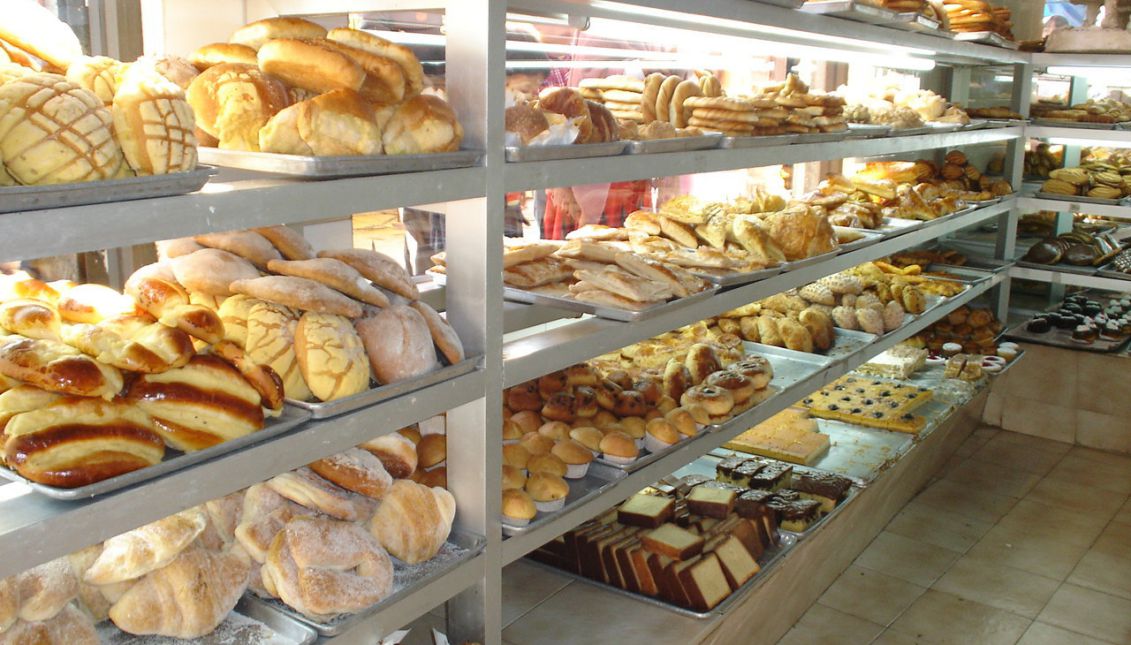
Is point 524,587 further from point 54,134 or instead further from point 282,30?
point 54,134

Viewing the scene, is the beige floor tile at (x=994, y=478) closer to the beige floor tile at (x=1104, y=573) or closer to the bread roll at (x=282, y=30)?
the beige floor tile at (x=1104, y=573)

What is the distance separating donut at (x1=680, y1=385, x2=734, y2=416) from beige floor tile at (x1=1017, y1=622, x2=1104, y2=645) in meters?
1.51

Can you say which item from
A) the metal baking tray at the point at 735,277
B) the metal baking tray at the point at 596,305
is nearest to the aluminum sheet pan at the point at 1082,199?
the metal baking tray at the point at 735,277

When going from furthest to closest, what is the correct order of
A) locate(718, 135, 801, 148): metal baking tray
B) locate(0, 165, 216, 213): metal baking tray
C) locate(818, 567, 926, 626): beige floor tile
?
locate(818, 567, 926, 626): beige floor tile → locate(718, 135, 801, 148): metal baking tray → locate(0, 165, 216, 213): metal baking tray

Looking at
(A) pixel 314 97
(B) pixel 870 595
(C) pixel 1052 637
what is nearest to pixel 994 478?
(C) pixel 1052 637

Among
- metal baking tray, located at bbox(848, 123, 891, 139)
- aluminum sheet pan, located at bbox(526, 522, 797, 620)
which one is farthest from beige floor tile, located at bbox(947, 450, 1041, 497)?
aluminum sheet pan, located at bbox(526, 522, 797, 620)

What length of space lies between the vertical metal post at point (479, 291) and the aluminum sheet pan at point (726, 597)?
0.63m

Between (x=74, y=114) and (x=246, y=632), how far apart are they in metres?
0.95

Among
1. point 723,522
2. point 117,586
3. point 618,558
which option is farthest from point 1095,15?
point 117,586

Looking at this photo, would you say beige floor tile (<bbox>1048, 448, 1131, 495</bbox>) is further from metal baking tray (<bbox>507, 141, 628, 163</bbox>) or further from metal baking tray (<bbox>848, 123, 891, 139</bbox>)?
metal baking tray (<bbox>507, 141, 628, 163</bbox>)

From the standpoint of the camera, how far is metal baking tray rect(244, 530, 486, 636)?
1.79m

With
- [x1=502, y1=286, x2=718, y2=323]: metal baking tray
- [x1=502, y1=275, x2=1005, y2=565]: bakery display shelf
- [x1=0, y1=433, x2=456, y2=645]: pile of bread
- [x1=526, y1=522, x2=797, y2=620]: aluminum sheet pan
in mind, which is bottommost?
[x1=526, y1=522, x2=797, y2=620]: aluminum sheet pan

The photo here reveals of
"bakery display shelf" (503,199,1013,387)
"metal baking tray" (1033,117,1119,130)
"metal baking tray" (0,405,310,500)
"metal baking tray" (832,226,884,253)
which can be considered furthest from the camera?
"metal baking tray" (1033,117,1119,130)

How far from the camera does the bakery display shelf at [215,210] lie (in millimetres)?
1281
